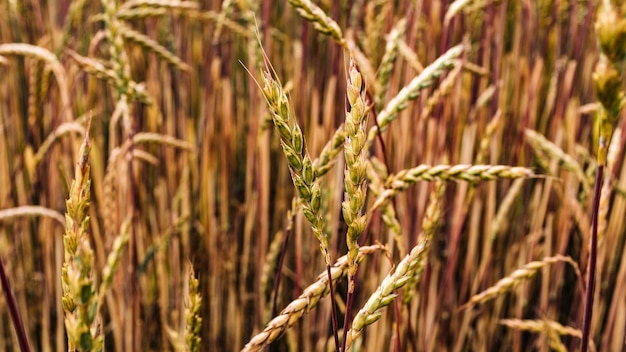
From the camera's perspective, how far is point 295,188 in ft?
2.35

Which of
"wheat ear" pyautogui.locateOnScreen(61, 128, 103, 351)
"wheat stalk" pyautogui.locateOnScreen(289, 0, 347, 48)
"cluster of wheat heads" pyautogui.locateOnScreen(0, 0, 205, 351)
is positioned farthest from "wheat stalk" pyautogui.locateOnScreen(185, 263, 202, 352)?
"wheat stalk" pyautogui.locateOnScreen(289, 0, 347, 48)

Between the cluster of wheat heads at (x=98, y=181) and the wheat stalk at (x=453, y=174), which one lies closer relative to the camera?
the cluster of wheat heads at (x=98, y=181)

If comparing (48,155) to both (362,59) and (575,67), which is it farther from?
(575,67)

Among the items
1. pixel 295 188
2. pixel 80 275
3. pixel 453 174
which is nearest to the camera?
A: pixel 80 275

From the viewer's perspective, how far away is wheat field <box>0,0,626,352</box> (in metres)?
0.86

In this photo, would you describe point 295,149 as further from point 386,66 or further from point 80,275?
point 386,66

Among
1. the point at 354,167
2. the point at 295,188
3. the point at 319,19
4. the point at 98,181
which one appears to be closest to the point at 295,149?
the point at 354,167

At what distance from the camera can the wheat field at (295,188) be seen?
2.81 feet

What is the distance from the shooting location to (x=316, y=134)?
105 centimetres

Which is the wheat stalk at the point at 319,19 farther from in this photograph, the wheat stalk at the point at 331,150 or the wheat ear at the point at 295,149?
the wheat ear at the point at 295,149

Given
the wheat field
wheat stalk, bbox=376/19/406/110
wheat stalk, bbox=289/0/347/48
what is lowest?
the wheat field

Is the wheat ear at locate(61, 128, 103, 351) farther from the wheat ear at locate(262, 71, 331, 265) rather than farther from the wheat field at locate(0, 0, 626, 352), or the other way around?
the wheat field at locate(0, 0, 626, 352)

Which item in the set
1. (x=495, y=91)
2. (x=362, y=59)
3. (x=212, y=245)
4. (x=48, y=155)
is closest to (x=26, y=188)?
(x=48, y=155)

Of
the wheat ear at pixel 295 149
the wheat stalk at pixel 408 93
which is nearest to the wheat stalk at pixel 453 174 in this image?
the wheat stalk at pixel 408 93
